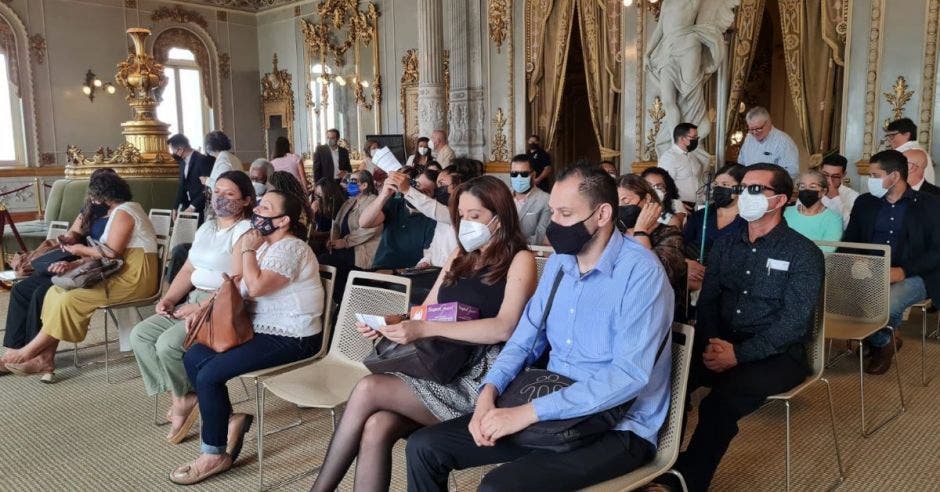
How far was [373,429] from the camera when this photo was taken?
7.28ft

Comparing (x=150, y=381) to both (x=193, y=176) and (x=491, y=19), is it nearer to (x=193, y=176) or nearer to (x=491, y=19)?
(x=193, y=176)

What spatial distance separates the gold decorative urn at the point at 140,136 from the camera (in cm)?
792

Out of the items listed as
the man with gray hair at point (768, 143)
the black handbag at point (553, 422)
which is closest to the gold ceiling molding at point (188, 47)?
the man with gray hair at point (768, 143)

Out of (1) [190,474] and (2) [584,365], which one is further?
(1) [190,474]

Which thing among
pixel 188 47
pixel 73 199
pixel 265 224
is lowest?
pixel 73 199

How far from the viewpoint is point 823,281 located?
258 centimetres

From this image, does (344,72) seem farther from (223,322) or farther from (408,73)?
(223,322)

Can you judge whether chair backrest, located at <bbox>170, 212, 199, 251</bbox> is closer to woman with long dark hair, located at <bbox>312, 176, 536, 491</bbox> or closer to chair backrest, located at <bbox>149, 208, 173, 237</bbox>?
chair backrest, located at <bbox>149, 208, 173, 237</bbox>

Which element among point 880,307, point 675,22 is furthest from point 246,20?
point 880,307

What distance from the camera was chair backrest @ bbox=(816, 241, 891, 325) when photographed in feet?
11.0

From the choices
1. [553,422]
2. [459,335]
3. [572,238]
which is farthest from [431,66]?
[553,422]

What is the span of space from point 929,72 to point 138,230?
6.92 meters

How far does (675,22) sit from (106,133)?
39.6ft

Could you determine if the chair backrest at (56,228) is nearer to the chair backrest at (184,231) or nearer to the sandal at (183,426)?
the chair backrest at (184,231)
